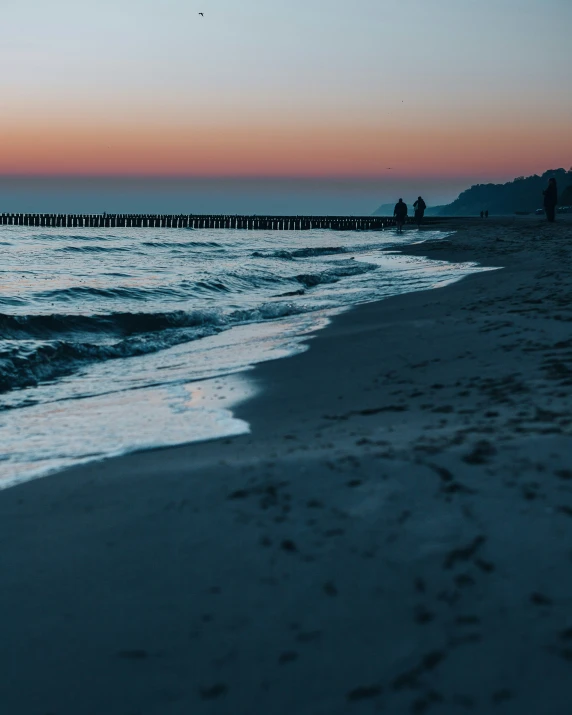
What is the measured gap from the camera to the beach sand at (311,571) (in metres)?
1.39

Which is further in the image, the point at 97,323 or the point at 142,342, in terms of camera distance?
the point at 97,323

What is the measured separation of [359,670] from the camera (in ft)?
4.62

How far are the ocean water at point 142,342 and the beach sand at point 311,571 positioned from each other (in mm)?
726

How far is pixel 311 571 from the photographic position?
5.83 ft

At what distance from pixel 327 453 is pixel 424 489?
0.60 m

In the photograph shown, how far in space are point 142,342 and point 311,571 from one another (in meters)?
6.79

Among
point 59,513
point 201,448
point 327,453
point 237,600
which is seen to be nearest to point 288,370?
point 201,448

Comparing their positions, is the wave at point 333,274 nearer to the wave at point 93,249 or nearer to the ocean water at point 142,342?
the ocean water at point 142,342

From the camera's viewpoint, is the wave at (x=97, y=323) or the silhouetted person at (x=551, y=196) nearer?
the wave at (x=97, y=323)

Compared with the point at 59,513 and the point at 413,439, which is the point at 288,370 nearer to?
the point at 413,439

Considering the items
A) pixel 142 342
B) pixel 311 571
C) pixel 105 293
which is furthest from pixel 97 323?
pixel 311 571

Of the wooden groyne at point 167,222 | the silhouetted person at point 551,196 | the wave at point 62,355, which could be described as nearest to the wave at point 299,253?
the silhouetted person at point 551,196

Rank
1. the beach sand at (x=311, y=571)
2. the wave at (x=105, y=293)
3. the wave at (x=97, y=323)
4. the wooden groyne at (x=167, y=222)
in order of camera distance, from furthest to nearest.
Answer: the wooden groyne at (x=167, y=222) → the wave at (x=105, y=293) → the wave at (x=97, y=323) → the beach sand at (x=311, y=571)

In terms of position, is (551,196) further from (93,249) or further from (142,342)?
(142,342)
